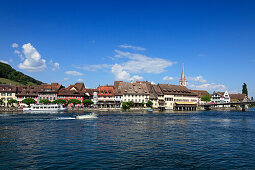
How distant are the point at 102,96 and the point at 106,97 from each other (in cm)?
216

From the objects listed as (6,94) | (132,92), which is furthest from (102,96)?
(6,94)

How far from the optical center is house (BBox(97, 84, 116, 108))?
11912 centimetres

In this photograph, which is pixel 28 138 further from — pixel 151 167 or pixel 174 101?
pixel 174 101

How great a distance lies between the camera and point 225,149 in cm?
2628

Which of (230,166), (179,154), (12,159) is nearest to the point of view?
(230,166)

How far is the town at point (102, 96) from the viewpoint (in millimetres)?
114688

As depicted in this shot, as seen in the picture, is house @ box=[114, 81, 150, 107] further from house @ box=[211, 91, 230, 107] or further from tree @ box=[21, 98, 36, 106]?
house @ box=[211, 91, 230, 107]

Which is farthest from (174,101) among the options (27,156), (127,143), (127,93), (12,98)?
(27,156)

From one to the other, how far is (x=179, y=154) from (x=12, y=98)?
11002 centimetres

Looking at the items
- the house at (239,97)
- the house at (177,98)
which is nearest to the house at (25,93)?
the house at (177,98)

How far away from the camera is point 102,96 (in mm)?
121125

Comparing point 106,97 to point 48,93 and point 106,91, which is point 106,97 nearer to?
point 106,91

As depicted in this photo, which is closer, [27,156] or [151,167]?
[151,167]

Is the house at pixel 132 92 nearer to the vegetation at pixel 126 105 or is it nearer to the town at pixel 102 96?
the town at pixel 102 96
